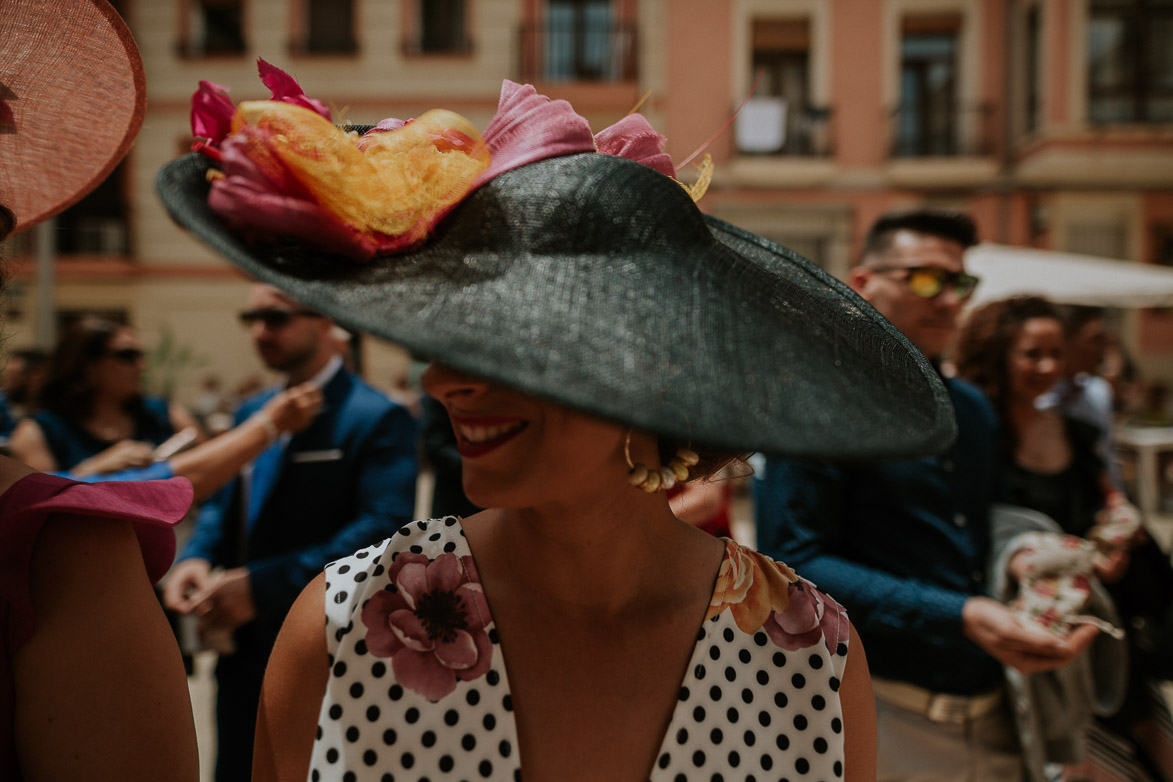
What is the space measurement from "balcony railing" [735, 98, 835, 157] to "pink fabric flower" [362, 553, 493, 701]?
595 inches

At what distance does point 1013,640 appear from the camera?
1858 millimetres

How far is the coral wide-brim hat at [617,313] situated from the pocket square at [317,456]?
1.67 meters

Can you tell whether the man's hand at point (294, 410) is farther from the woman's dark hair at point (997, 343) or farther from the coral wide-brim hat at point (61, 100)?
the woman's dark hair at point (997, 343)

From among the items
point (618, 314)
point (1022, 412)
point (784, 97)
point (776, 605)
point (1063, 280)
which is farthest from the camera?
point (784, 97)

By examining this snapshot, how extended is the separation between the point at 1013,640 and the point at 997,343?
1615mm

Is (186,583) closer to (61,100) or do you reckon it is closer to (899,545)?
(61,100)

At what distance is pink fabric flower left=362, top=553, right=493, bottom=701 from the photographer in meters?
1.13

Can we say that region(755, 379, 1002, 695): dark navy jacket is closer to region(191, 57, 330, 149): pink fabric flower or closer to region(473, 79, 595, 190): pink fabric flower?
region(473, 79, 595, 190): pink fabric flower

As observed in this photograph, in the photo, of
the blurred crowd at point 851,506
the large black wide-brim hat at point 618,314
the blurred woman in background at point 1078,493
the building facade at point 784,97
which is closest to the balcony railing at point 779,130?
the building facade at point 784,97

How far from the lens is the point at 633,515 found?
123 cm

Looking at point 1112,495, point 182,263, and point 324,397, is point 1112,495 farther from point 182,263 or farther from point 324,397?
point 182,263

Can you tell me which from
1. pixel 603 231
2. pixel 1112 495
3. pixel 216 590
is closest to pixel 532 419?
pixel 603 231

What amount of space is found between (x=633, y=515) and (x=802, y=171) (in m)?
14.9

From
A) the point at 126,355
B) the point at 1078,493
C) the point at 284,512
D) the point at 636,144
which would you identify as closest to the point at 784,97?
the point at 1078,493
